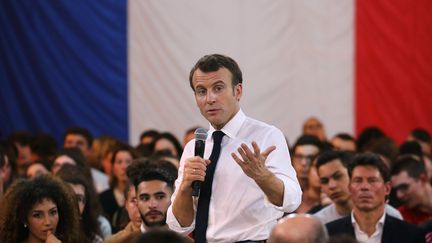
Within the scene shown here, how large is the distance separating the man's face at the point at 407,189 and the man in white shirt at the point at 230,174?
4081 millimetres

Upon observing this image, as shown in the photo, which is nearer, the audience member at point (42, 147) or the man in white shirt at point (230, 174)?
the man in white shirt at point (230, 174)

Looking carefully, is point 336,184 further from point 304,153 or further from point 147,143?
point 147,143

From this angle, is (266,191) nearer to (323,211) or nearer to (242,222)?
(242,222)

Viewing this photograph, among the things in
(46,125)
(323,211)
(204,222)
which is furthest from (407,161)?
(46,125)

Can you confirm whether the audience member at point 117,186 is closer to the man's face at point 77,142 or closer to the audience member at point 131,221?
the audience member at point 131,221

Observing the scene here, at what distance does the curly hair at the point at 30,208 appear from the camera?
731 cm

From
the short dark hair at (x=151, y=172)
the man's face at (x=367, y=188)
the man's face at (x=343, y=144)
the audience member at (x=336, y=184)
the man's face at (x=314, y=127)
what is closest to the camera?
the short dark hair at (x=151, y=172)

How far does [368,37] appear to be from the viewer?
609 inches

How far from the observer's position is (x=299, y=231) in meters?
4.74

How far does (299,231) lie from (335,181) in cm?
474

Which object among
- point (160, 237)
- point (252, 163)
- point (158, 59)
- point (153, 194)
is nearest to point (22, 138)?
point (158, 59)

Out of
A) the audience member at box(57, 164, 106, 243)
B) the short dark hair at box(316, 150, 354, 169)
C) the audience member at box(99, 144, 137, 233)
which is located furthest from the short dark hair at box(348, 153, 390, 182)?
the audience member at box(99, 144, 137, 233)

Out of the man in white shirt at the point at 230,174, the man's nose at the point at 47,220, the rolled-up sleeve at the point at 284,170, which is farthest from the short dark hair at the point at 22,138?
the rolled-up sleeve at the point at 284,170

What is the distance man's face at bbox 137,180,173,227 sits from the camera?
7883 millimetres
